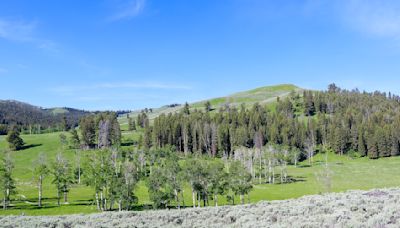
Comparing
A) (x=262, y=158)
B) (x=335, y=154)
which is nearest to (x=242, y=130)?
(x=262, y=158)

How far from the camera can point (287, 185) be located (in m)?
122

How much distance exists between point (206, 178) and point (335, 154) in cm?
12569

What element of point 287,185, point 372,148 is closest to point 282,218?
point 287,185

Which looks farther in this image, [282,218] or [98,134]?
[98,134]

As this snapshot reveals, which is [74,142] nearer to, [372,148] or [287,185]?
[287,185]

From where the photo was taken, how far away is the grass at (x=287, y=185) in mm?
94012

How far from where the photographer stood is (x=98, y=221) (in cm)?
2252

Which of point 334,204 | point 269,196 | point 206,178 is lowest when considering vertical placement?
point 269,196

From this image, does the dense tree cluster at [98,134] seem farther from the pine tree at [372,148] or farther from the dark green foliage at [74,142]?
the pine tree at [372,148]

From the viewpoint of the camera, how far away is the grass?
94012mm

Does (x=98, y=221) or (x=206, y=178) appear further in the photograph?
(x=206, y=178)

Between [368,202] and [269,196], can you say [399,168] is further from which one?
[368,202]

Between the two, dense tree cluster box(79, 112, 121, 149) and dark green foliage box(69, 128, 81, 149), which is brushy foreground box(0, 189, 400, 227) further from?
dark green foliage box(69, 128, 81, 149)

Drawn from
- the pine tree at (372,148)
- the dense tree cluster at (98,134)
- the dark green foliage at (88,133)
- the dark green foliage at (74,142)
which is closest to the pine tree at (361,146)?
the pine tree at (372,148)
